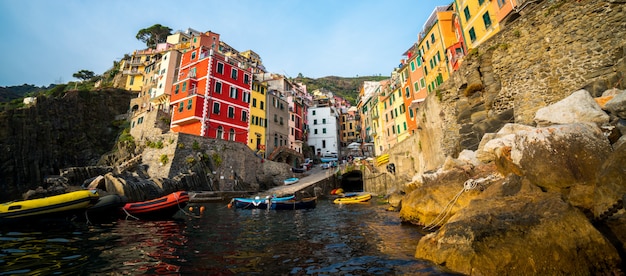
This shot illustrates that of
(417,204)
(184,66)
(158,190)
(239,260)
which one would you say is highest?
(184,66)

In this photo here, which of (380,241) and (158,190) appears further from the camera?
(158,190)

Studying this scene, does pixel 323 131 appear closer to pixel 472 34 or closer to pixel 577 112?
pixel 472 34

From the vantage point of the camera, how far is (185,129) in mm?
36188

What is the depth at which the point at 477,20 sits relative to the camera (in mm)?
23953

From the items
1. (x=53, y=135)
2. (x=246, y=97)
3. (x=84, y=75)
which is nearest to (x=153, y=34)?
(x=84, y=75)

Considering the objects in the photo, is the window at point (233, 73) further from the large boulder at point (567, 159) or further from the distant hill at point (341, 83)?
the distant hill at point (341, 83)

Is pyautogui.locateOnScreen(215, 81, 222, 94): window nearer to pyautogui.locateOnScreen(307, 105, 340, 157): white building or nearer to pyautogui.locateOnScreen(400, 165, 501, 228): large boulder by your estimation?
pyautogui.locateOnScreen(307, 105, 340, 157): white building

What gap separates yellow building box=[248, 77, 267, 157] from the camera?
137 feet

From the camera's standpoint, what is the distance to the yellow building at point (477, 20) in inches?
871

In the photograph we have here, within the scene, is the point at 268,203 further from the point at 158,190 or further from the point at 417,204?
the point at 417,204

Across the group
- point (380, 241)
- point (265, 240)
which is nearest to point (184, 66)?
point (265, 240)

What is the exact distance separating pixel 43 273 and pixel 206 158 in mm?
26647

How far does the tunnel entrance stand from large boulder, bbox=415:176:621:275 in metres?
40.9

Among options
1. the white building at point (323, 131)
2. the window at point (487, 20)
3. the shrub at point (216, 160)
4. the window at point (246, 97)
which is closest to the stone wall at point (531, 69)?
the window at point (487, 20)
